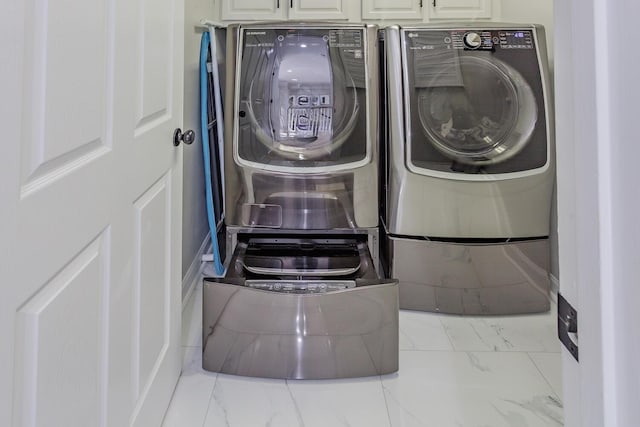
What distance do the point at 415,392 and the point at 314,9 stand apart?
2.37m

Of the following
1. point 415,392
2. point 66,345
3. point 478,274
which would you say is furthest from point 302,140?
point 66,345

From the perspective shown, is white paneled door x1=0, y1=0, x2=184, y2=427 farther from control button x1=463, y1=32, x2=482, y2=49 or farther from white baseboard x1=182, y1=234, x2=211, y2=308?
control button x1=463, y1=32, x2=482, y2=49

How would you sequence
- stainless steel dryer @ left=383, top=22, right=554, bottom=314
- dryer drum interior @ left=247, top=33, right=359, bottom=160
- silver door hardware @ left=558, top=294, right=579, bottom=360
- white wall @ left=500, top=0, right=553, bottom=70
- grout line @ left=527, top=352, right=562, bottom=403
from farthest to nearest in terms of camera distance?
white wall @ left=500, top=0, right=553, bottom=70, dryer drum interior @ left=247, top=33, right=359, bottom=160, stainless steel dryer @ left=383, top=22, right=554, bottom=314, grout line @ left=527, top=352, right=562, bottom=403, silver door hardware @ left=558, top=294, right=579, bottom=360

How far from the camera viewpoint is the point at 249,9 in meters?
3.18

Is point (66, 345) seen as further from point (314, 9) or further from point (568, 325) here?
point (314, 9)

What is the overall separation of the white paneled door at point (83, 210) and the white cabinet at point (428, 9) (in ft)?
6.41

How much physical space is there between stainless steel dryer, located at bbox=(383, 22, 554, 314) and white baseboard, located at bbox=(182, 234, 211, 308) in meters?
0.93

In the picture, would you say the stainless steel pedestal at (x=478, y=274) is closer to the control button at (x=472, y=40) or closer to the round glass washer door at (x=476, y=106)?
the round glass washer door at (x=476, y=106)

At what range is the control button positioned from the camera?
7.66 feet

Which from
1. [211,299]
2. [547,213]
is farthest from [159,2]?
[547,213]

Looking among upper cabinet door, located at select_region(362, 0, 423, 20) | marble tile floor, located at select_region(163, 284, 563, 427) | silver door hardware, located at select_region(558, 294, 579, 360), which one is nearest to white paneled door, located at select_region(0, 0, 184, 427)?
marble tile floor, located at select_region(163, 284, 563, 427)

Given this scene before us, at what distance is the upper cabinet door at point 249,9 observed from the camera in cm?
318

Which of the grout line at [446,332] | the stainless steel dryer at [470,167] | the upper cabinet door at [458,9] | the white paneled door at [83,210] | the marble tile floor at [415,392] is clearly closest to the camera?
the white paneled door at [83,210]

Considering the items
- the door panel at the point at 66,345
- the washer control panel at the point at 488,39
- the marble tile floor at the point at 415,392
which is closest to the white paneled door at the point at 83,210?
the door panel at the point at 66,345
